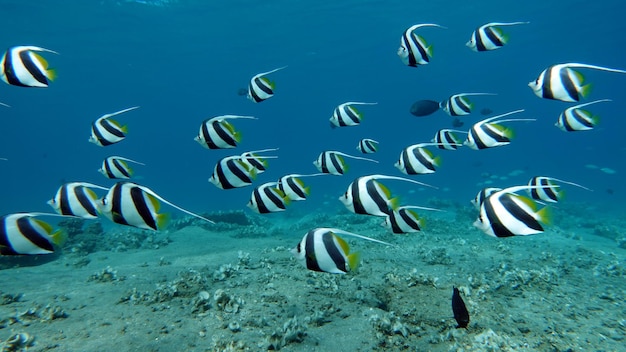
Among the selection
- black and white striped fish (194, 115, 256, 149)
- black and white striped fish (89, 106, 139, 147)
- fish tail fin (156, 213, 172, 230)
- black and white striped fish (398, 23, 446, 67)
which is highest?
black and white striped fish (398, 23, 446, 67)

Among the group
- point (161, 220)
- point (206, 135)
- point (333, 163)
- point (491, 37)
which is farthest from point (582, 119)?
point (161, 220)

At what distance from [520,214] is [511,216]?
7 centimetres

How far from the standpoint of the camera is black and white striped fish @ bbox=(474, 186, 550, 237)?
2.54 metres

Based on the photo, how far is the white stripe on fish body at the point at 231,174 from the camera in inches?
149

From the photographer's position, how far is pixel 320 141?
124m

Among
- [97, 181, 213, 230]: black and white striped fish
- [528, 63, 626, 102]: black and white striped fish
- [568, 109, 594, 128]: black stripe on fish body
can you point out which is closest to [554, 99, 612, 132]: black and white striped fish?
[568, 109, 594, 128]: black stripe on fish body

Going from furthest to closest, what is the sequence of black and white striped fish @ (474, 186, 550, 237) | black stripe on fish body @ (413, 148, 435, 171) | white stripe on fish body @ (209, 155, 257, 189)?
black stripe on fish body @ (413, 148, 435, 171)
white stripe on fish body @ (209, 155, 257, 189)
black and white striped fish @ (474, 186, 550, 237)

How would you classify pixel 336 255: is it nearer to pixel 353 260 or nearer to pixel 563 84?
pixel 353 260

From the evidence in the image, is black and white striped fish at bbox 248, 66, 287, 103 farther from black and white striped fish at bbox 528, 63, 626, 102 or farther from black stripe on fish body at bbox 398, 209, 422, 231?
black and white striped fish at bbox 528, 63, 626, 102

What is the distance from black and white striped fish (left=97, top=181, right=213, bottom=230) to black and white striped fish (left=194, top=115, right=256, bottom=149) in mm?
1388

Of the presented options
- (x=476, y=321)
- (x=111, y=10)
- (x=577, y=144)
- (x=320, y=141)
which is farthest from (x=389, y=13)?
(x=577, y=144)

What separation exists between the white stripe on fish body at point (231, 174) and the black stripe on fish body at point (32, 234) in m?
1.56

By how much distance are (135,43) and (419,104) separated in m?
42.6

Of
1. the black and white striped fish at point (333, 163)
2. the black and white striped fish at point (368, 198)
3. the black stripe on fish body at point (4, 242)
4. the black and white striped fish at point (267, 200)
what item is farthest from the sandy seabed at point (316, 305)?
the black and white striped fish at point (333, 163)
